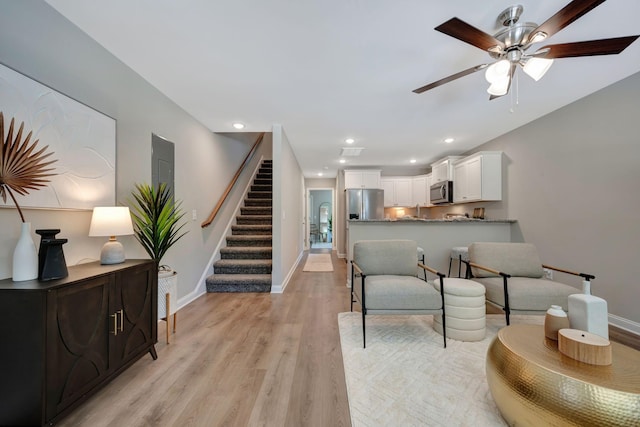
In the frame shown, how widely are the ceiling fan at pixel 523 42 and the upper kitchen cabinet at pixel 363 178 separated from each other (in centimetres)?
471

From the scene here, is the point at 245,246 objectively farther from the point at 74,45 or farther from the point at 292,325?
the point at 74,45

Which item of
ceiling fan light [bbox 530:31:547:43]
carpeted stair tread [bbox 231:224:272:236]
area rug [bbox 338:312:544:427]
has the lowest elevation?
area rug [bbox 338:312:544:427]

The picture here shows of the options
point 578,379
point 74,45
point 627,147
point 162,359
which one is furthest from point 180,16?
point 627,147

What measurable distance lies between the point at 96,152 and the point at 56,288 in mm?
1203

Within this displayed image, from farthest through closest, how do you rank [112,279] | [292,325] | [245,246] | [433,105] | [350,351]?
[245,246] → [433,105] → [292,325] → [350,351] → [112,279]

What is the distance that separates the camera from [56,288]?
1.29m

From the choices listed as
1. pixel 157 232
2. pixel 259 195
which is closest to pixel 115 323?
pixel 157 232

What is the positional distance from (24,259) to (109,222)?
0.53 meters

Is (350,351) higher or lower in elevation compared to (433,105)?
lower

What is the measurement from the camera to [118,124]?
7.43 ft

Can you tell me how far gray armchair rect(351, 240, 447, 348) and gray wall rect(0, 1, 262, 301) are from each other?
88.8 inches

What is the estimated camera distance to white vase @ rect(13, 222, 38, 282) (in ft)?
4.44

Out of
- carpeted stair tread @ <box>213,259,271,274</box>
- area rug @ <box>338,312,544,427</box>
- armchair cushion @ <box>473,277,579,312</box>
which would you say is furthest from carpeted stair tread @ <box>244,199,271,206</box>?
armchair cushion @ <box>473,277,579,312</box>

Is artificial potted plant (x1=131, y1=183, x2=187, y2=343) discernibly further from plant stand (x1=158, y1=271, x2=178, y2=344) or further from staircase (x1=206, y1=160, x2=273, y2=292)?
staircase (x1=206, y1=160, x2=273, y2=292)
